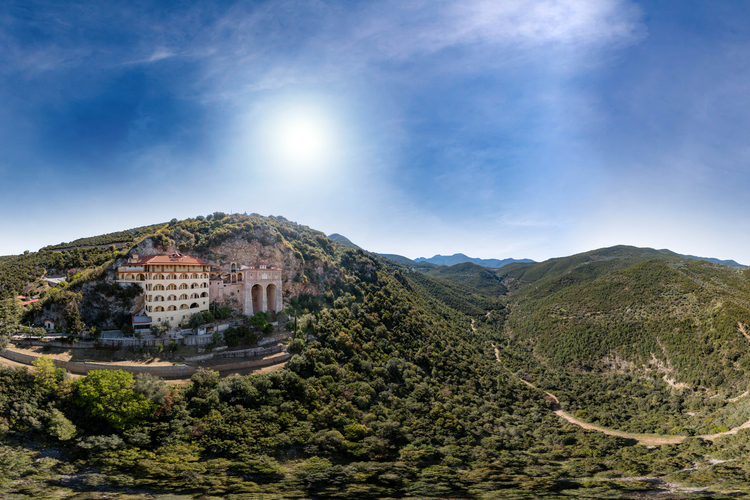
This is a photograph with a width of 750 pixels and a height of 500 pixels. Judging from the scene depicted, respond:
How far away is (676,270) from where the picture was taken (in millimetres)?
84250

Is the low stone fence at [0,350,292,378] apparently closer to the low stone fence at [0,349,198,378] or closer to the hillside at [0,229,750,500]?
the low stone fence at [0,349,198,378]

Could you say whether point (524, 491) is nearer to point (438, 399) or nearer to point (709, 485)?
point (709, 485)

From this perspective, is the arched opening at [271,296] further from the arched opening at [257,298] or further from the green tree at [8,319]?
the green tree at [8,319]

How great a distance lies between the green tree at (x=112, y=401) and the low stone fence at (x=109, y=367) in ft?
16.6

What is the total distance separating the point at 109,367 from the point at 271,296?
878 inches

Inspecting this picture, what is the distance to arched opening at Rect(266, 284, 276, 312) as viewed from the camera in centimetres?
4961

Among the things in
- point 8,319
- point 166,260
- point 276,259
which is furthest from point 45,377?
point 276,259

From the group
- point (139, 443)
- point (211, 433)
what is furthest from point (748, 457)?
point (139, 443)

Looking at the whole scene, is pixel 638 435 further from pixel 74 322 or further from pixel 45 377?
pixel 74 322

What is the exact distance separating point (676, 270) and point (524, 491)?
9925 cm

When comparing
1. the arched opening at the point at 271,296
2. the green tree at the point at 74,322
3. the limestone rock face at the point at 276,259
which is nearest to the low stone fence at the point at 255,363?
the arched opening at the point at 271,296

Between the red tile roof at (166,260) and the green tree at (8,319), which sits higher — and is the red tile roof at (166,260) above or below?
above

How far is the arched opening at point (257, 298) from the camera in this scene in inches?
1880

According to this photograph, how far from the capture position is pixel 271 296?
164 feet
